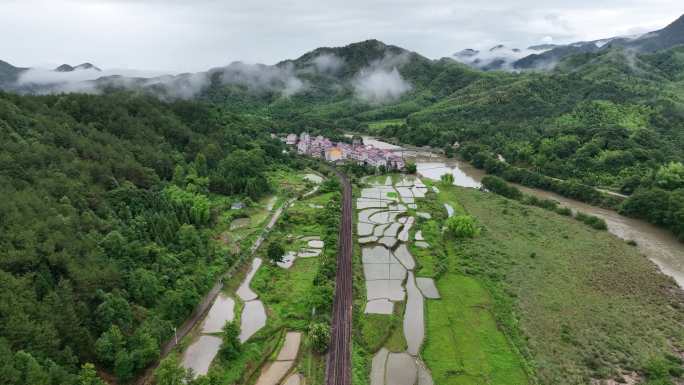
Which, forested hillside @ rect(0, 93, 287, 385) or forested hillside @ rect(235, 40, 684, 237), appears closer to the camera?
forested hillside @ rect(0, 93, 287, 385)

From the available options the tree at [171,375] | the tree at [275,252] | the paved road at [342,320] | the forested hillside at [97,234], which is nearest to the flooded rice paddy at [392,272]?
the paved road at [342,320]

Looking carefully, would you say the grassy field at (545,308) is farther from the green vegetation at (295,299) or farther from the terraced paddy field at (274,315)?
the terraced paddy field at (274,315)

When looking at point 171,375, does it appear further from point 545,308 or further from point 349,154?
point 349,154

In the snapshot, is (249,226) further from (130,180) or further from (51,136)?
(51,136)

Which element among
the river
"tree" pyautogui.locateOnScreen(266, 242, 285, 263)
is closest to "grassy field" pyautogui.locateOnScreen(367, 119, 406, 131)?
the river

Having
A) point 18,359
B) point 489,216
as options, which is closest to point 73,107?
point 18,359

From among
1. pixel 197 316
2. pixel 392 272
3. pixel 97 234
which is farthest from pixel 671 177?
pixel 97 234

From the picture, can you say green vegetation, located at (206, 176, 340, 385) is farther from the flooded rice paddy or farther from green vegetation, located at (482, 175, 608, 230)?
green vegetation, located at (482, 175, 608, 230)

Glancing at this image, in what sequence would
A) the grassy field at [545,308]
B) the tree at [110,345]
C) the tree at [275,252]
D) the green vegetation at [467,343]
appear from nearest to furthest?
the tree at [110,345] < the green vegetation at [467,343] < the grassy field at [545,308] < the tree at [275,252]
